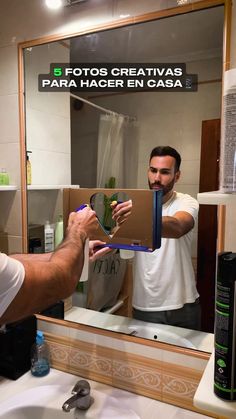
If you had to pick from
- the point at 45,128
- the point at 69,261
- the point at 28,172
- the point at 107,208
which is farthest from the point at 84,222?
the point at 45,128

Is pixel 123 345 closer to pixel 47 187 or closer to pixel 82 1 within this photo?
pixel 47 187

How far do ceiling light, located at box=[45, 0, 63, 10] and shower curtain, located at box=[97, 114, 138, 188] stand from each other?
44cm

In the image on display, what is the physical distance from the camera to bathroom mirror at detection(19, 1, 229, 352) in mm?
1000

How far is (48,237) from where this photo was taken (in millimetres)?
1328

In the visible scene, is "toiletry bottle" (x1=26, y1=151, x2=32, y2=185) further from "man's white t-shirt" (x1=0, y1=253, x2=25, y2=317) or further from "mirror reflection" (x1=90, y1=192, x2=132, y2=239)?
"man's white t-shirt" (x1=0, y1=253, x2=25, y2=317)

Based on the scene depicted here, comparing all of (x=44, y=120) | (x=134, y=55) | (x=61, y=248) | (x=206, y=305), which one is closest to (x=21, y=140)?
(x=44, y=120)

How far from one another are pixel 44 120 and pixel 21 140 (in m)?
0.14

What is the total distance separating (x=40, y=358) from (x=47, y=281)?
26.7 inches

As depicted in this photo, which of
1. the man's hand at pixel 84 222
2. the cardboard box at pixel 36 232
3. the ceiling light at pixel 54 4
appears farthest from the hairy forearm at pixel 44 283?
the ceiling light at pixel 54 4

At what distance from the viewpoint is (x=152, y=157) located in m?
1.11

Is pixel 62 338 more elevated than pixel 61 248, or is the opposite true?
pixel 61 248

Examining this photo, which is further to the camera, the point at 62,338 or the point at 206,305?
the point at 62,338

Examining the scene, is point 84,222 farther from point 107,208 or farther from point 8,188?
point 8,188

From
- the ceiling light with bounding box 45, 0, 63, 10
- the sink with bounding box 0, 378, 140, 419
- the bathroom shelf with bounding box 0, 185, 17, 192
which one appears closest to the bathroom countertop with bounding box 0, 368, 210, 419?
the sink with bounding box 0, 378, 140, 419
